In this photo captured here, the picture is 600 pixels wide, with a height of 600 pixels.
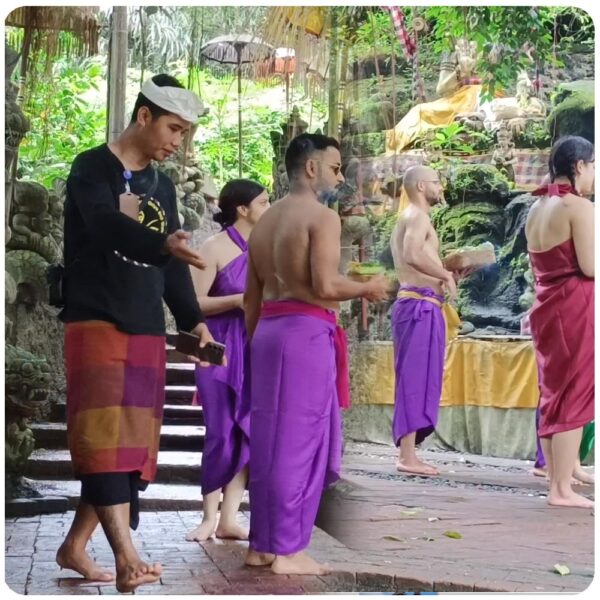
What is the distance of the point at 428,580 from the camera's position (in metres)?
3.73

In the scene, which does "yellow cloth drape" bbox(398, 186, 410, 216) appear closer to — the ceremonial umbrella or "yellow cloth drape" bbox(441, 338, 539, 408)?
"yellow cloth drape" bbox(441, 338, 539, 408)

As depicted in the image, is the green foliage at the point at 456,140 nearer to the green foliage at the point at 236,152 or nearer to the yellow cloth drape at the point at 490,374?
the green foliage at the point at 236,152

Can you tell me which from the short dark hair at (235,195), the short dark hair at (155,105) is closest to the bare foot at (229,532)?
the short dark hair at (235,195)

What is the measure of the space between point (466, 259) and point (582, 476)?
909 mm

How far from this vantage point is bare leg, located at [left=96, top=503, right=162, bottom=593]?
351 centimetres

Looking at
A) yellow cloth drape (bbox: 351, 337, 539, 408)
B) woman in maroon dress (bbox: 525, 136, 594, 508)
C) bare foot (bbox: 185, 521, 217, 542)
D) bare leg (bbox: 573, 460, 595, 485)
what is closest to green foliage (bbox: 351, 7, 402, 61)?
woman in maroon dress (bbox: 525, 136, 594, 508)

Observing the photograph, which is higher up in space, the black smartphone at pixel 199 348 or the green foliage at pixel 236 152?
the green foliage at pixel 236 152

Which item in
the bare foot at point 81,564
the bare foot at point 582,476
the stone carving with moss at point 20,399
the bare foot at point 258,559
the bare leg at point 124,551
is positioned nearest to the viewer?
the bare leg at point 124,551

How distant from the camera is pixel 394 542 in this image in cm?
394

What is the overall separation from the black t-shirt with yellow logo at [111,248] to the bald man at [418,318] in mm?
859

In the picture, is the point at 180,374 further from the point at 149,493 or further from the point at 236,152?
the point at 236,152

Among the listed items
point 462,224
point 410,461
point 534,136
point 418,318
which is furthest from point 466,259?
point 410,461

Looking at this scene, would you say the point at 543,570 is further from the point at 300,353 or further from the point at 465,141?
the point at 465,141

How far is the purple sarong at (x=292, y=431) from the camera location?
3.64m
